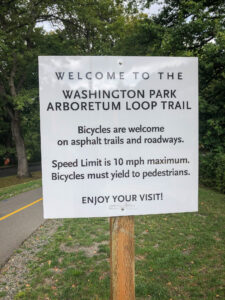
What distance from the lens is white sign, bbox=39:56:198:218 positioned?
194 centimetres

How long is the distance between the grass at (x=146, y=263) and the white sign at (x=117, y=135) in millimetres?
2239

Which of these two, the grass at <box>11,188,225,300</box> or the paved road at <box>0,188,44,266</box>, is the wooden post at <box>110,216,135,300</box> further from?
the paved road at <box>0,188,44,266</box>

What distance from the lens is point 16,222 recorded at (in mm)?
7102

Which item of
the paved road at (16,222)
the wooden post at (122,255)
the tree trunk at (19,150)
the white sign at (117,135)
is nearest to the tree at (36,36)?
the tree trunk at (19,150)

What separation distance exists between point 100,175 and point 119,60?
34.7 inches

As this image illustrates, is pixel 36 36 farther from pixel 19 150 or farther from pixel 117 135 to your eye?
pixel 117 135

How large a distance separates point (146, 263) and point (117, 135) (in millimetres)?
3254

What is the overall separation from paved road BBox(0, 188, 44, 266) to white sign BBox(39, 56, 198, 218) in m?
3.60

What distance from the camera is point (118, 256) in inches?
81.3

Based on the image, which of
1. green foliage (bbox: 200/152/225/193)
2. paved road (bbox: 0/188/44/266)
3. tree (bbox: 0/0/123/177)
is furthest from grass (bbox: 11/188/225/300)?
tree (bbox: 0/0/123/177)

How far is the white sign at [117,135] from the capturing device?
1942mm

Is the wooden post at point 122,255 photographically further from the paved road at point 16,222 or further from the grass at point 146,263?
the paved road at point 16,222

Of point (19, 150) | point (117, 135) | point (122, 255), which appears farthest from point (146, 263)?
point (19, 150)

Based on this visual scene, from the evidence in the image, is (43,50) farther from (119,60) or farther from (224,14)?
(119,60)
